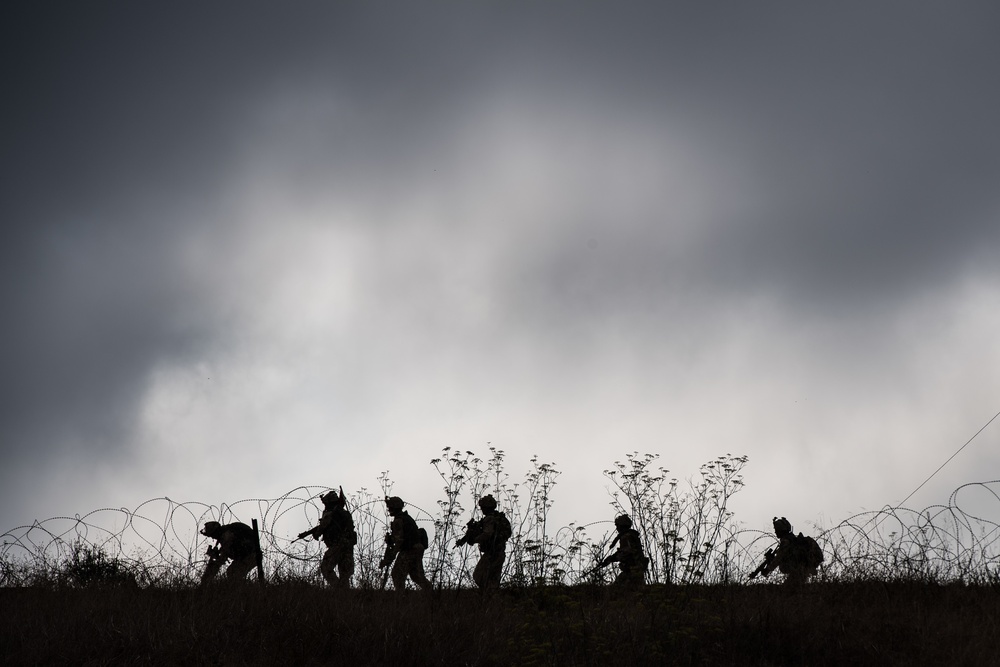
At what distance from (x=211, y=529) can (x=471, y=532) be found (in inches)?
165

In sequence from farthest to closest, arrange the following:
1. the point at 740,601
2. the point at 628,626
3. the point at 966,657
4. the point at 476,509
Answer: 1. the point at 476,509
2. the point at 740,601
3. the point at 628,626
4. the point at 966,657

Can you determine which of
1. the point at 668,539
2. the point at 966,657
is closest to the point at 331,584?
the point at 668,539

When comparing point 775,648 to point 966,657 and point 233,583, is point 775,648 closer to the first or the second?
point 966,657

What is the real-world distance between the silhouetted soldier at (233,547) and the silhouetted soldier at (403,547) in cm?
200

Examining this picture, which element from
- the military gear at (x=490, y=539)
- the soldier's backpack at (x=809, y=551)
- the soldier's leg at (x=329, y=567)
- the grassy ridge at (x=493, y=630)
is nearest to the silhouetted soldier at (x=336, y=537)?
the soldier's leg at (x=329, y=567)

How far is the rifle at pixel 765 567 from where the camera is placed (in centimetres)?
1031

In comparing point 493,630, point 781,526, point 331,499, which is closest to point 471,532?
point 493,630

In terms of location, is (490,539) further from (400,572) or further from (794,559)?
(794,559)

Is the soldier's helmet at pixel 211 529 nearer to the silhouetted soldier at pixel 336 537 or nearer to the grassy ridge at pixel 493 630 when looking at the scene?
the silhouetted soldier at pixel 336 537

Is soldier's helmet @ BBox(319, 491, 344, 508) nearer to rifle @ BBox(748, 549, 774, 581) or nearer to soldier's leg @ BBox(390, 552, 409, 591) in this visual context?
soldier's leg @ BBox(390, 552, 409, 591)

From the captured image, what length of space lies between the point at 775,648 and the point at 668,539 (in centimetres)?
159

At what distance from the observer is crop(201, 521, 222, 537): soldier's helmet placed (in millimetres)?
11906

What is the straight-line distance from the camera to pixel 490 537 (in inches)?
428

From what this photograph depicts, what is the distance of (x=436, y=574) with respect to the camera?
9.98 metres
